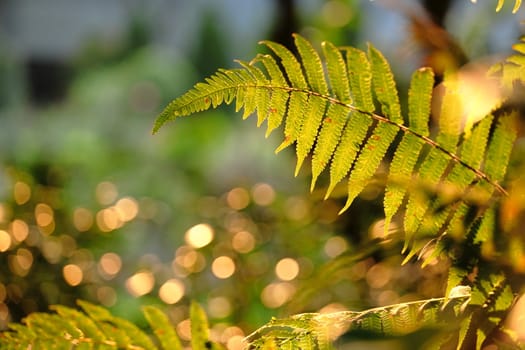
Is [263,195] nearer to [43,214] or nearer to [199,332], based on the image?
[43,214]

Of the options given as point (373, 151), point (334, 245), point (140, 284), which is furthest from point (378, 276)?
point (373, 151)

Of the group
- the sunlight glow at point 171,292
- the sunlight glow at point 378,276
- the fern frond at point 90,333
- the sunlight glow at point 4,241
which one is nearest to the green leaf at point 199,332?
the fern frond at point 90,333

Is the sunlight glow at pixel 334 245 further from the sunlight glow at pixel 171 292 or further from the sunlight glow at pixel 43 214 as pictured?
the sunlight glow at pixel 43 214

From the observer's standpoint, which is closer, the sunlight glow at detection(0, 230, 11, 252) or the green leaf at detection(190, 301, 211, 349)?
the green leaf at detection(190, 301, 211, 349)

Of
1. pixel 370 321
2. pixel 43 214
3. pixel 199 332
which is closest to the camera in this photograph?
pixel 370 321

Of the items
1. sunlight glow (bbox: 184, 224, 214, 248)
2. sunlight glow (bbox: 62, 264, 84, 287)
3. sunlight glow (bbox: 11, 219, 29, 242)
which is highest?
sunlight glow (bbox: 11, 219, 29, 242)

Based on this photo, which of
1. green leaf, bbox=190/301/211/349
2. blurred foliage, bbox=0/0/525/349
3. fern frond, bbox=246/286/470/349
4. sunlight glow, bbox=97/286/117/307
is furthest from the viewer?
sunlight glow, bbox=97/286/117/307

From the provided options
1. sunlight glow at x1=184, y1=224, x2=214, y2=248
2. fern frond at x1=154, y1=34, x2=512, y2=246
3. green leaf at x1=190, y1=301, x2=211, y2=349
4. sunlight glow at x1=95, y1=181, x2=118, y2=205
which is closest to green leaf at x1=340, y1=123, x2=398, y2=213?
fern frond at x1=154, y1=34, x2=512, y2=246

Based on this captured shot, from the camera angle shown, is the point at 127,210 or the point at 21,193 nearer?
the point at 21,193

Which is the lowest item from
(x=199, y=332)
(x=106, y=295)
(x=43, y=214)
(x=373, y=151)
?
(x=106, y=295)

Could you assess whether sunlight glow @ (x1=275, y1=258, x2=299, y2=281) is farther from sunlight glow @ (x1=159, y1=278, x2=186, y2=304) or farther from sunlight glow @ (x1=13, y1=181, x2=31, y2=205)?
sunlight glow @ (x1=13, y1=181, x2=31, y2=205)

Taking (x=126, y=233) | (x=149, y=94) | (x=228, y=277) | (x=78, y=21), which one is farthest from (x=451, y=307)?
(x=78, y=21)

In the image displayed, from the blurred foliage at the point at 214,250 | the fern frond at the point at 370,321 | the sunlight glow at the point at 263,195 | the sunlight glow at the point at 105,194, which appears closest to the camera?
the fern frond at the point at 370,321
